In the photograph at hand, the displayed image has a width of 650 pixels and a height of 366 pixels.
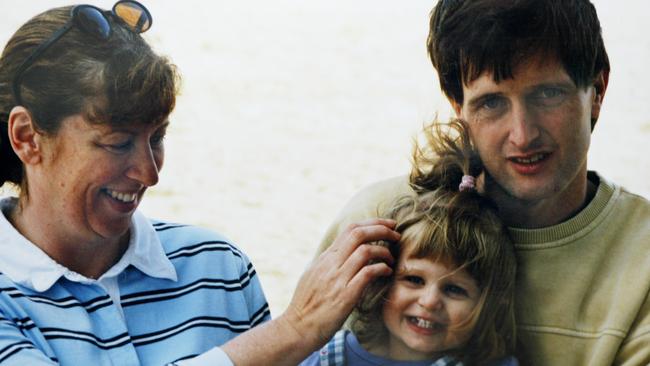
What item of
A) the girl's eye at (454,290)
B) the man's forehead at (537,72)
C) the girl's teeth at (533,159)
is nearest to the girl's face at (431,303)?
the girl's eye at (454,290)

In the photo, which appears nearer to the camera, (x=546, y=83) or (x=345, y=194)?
(x=546, y=83)

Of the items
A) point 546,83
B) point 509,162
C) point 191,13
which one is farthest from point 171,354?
point 191,13

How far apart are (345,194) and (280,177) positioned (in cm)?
38

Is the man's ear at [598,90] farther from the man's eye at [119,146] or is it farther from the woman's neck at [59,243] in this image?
the woman's neck at [59,243]

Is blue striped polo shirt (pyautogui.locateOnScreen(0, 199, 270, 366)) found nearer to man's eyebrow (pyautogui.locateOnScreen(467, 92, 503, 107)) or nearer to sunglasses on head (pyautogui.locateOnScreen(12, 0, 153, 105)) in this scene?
sunglasses on head (pyautogui.locateOnScreen(12, 0, 153, 105))

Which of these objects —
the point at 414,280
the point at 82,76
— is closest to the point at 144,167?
the point at 82,76

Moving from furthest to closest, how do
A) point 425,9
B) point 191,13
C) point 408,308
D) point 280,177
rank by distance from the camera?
point 280,177, point 191,13, point 425,9, point 408,308

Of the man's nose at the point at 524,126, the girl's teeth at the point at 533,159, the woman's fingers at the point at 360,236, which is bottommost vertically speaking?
the woman's fingers at the point at 360,236

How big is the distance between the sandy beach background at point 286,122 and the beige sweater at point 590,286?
1.36 metres

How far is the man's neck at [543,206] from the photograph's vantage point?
170 cm

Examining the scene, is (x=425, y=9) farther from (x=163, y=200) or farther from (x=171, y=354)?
(x=163, y=200)

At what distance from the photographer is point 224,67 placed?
13.3 ft

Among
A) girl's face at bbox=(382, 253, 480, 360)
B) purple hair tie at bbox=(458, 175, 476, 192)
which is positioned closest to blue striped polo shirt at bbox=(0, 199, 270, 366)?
girl's face at bbox=(382, 253, 480, 360)

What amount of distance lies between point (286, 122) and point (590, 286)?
238 cm
